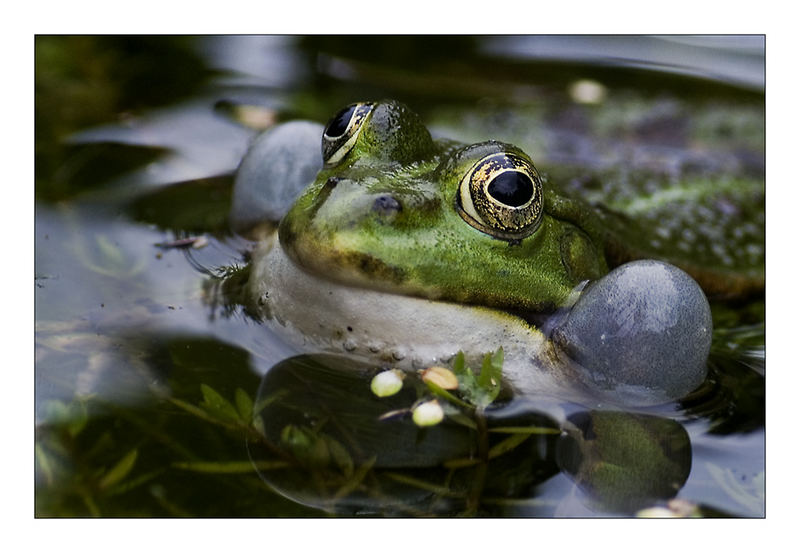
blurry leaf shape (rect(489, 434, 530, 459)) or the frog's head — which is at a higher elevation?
the frog's head

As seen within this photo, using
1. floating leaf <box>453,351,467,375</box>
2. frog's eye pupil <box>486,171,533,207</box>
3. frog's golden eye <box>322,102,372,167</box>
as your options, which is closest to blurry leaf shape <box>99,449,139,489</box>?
floating leaf <box>453,351,467,375</box>

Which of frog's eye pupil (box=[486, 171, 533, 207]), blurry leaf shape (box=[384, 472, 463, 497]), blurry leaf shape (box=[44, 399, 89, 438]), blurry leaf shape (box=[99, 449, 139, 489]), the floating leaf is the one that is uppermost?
frog's eye pupil (box=[486, 171, 533, 207])

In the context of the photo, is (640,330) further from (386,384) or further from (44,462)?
(44,462)

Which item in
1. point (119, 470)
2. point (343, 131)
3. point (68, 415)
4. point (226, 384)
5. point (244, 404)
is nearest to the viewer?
point (119, 470)

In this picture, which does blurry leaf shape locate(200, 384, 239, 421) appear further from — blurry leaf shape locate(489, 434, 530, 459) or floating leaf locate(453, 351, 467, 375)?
blurry leaf shape locate(489, 434, 530, 459)

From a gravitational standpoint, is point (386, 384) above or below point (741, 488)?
above

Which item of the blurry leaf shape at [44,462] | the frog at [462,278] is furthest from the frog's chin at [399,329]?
the blurry leaf shape at [44,462]

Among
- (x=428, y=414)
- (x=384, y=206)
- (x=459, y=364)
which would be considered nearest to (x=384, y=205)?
(x=384, y=206)
